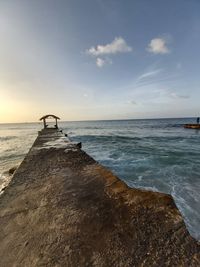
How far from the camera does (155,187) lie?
22.0ft

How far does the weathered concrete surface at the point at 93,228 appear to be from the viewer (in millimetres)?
1430

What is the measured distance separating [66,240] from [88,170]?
211cm

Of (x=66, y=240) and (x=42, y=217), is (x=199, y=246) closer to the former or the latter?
(x=66, y=240)

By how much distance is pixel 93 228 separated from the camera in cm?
179

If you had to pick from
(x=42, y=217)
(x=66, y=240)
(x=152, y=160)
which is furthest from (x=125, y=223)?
(x=152, y=160)

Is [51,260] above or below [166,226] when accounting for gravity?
below

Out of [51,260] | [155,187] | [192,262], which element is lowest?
[155,187]

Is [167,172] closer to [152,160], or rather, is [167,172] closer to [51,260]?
[152,160]

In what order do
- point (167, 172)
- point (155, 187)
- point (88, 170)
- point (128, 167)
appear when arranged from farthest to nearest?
point (128, 167), point (167, 172), point (155, 187), point (88, 170)

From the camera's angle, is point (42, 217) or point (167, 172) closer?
point (42, 217)

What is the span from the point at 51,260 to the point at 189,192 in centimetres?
623

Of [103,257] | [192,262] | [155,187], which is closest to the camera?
[192,262]

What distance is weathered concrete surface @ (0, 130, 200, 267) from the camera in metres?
1.43

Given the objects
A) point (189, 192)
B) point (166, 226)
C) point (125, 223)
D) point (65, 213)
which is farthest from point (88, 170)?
point (189, 192)
